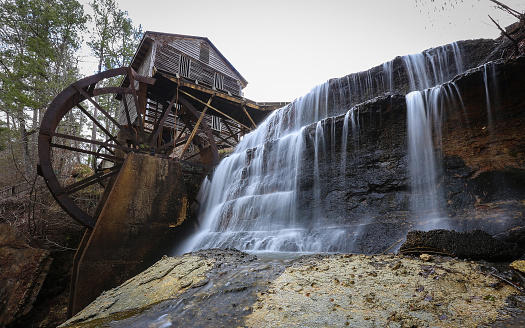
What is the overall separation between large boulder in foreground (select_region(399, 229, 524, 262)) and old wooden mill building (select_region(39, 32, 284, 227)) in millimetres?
6946

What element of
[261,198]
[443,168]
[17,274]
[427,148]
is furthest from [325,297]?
[17,274]

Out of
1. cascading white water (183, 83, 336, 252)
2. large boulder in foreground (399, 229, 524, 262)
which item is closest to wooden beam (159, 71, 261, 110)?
cascading white water (183, 83, 336, 252)

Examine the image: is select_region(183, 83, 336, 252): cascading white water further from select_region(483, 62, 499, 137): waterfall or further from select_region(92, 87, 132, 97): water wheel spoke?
select_region(92, 87, 132, 97): water wheel spoke

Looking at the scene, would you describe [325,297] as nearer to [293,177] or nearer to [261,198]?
[293,177]

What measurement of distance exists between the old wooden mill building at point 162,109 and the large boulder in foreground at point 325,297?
230 inches

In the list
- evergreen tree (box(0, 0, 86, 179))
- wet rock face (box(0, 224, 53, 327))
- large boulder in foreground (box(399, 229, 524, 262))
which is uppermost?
evergreen tree (box(0, 0, 86, 179))

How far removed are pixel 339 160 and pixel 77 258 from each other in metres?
6.06

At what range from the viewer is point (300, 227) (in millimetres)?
4605

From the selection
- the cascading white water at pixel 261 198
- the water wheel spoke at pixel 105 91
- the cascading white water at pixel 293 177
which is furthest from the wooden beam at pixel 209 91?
the cascading white water at pixel 261 198

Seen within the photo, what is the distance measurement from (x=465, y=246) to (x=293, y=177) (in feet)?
11.3

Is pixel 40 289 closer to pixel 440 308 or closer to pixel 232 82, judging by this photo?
pixel 440 308

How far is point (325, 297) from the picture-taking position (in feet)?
5.24

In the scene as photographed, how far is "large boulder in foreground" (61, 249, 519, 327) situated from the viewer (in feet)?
4.35

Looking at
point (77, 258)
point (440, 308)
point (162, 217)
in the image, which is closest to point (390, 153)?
point (440, 308)
